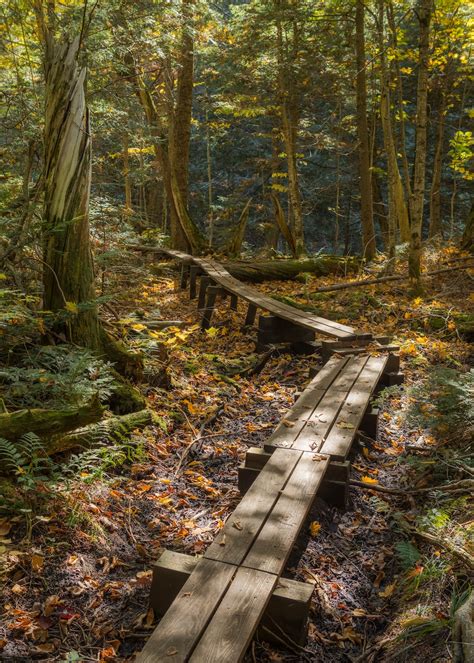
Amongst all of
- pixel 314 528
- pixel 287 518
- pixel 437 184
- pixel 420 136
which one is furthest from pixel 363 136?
pixel 287 518

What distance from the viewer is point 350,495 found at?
4352 mm

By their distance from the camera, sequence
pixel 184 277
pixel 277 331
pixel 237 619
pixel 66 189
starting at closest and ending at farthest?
pixel 237 619
pixel 66 189
pixel 277 331
pixel 184 277

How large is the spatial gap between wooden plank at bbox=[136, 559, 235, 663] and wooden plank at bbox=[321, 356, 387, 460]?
5.49ft

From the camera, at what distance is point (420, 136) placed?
943 centimetres

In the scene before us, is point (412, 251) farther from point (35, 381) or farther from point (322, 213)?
point (322, 213)

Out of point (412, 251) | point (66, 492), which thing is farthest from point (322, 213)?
point (66, 492)

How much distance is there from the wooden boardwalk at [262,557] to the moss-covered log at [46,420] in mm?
1284

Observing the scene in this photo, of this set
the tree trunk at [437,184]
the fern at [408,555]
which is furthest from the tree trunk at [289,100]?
the fern at [408,555]

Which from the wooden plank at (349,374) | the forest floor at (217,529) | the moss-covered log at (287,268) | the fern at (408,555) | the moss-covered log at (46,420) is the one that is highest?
the moss-covered log at (287,268)

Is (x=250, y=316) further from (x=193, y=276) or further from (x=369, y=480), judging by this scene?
(x=369, y=480)

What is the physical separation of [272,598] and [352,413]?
7.85 ft

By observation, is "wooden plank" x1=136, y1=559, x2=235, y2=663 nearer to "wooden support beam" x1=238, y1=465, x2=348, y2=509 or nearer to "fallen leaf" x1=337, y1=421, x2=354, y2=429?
"wooden support beam" x1=238, y1=465, x2=348, y2=509

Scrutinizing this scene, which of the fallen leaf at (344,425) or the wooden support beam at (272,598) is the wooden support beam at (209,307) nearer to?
the fallen leaf at (344,425)

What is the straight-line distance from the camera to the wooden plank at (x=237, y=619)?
84.3 inches
